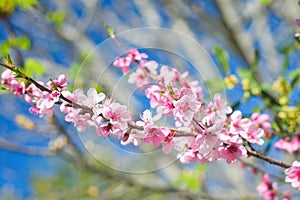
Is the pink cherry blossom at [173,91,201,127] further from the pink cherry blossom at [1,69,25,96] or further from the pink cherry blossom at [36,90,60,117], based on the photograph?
the pink cherry blossom at [1,69,25,96]

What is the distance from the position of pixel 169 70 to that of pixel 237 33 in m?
1.89

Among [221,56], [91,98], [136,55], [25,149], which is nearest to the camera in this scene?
[91,98]

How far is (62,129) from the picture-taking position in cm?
226

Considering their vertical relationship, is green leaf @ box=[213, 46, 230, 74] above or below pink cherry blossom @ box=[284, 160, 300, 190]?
above

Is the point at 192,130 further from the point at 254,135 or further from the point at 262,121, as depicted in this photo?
the point at 262,121

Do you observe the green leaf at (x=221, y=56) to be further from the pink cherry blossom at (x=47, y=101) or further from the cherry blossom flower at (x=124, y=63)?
the pink cherry blossom at (x=47, y=101)

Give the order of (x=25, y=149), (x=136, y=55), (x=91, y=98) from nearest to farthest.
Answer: (x=91, y=98) < (x=136, y=55) < (x=25, y=149)

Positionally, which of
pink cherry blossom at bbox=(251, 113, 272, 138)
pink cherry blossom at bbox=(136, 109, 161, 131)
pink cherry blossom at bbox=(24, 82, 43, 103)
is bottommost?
pink cherry blossom at bbox=(136, 109, 161, 131)

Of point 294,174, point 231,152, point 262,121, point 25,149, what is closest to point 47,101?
point 231,152

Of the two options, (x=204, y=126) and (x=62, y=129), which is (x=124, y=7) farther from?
(x=204, y=126)

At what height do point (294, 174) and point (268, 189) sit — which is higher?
point (268, 189)

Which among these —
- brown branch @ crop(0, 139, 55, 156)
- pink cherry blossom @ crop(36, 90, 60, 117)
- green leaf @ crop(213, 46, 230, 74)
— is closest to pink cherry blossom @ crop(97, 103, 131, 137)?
pink cherry blossom @ crop(36, 90, 60, 117)

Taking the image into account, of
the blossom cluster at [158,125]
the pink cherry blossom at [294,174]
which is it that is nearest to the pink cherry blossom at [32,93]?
the blossom cluster at [158,125]

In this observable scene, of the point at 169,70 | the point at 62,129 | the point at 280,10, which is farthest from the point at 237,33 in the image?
the point at 169,70
